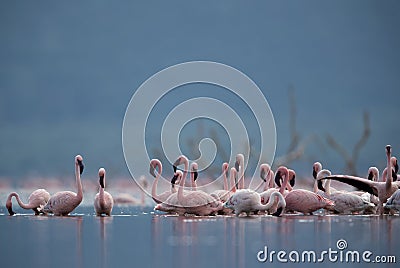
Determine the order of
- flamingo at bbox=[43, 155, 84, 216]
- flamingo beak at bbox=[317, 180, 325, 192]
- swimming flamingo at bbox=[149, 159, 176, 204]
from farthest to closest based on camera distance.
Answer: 1. flamingo beak at bbox=[317, 180, 325, 192]
2. swimming flamingo at bbox=[149, 159, 176, 204]
3. flamingo at bbox=[43, 155, 84, 216]

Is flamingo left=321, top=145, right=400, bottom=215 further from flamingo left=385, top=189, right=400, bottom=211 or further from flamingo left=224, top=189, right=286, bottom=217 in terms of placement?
flamingo left=224, top=189, right=286, bottom=217

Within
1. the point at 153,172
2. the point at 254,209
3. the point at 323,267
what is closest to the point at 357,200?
→ the point at 254,209

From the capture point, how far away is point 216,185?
24.9 m

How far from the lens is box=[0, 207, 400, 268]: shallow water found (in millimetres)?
10633

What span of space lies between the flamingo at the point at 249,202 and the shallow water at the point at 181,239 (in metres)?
0.18

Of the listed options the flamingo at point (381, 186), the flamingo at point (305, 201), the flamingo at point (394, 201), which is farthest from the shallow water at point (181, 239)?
the flamingo at point (381, 186)

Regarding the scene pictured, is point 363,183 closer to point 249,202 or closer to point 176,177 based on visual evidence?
point 249,202

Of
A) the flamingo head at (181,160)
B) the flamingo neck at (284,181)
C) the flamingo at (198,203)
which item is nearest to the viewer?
the flamingo at (198,203)

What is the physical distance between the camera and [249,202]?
15.9 m

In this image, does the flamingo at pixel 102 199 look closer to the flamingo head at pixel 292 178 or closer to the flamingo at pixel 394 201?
the flamingo head at pixel 292 178

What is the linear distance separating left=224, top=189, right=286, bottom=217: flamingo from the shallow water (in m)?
0.18

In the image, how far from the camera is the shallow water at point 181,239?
34.9 ft

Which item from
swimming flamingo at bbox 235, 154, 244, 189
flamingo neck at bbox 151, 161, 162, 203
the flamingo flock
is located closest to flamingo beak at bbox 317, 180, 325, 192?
the flamingo flock

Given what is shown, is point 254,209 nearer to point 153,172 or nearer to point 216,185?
point 153,172
